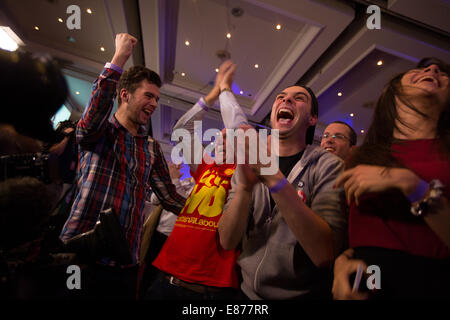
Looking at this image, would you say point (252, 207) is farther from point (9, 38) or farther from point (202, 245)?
point (9, 38)

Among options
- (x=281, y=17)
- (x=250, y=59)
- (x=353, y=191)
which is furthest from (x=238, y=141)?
(x=250, y=59)

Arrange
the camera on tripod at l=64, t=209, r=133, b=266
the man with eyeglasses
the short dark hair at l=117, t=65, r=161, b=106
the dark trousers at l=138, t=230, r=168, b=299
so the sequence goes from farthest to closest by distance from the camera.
→ the man with eyeglasses, the dark trousers at l=138, t=230, r=168, b=299, the short dark hair at l=117, t=65, r=161, b=106, the camera on tripod at l=64, t=209, r=133, b=266

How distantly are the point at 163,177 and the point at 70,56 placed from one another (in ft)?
16.3

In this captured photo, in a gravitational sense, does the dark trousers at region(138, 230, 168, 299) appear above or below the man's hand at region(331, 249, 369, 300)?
below

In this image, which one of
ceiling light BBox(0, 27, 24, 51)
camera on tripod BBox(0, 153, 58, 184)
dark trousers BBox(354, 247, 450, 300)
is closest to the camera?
dark trousers BBox(354, 247, 450, 300)

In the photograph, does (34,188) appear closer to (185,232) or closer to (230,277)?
(185,232)

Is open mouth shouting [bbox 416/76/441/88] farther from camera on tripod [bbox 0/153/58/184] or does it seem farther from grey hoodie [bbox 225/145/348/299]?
camera on tripod [bbox 0/153/58/184]

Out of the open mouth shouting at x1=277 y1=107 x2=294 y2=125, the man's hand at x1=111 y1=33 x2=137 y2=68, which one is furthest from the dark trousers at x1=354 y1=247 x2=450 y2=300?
the man's hand at x1=111 y1=33 x2=137 y2=68

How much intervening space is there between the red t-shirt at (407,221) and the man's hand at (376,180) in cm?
3

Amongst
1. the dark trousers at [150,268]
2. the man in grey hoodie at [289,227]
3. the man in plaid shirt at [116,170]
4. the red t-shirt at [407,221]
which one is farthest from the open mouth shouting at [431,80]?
the dark trousers at [150,268]

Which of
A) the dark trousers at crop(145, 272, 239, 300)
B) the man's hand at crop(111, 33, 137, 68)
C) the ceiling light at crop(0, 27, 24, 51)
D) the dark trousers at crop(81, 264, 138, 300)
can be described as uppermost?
the ceiling light at crop(0, 27, 24, 51)

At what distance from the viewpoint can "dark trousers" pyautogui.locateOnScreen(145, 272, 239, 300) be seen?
117 cm

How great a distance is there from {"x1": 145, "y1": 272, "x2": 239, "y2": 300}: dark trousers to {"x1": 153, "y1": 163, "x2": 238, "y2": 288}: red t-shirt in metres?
0.05

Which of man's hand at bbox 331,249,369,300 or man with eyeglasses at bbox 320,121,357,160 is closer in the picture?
man's hand at bbox 331,249,369,300
